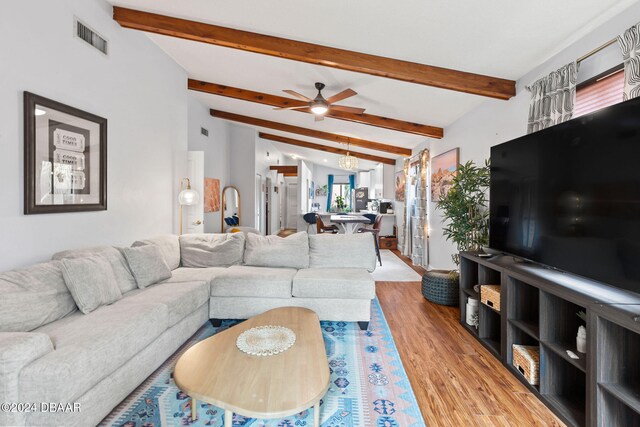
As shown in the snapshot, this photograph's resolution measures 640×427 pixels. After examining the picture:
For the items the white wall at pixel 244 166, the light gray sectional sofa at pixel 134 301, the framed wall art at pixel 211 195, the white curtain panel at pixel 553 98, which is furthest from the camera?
the white wall at pixel 244 166

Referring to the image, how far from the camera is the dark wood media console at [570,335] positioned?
4.91 ft

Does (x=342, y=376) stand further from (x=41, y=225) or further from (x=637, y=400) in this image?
Answer: (x=41, y=225)

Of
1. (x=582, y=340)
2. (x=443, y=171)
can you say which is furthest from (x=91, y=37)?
(x=443, y=171)

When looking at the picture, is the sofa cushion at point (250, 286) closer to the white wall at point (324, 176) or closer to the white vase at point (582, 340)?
the white vase at point (582, 340)

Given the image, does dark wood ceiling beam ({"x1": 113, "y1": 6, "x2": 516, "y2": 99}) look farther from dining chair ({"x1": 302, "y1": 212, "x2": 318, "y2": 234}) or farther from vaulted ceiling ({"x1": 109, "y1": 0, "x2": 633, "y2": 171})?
dining chair ({"x1": 302, "y1": 212, "x2": 318, "y2": 234})

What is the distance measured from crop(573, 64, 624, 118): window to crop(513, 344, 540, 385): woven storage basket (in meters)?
1.79

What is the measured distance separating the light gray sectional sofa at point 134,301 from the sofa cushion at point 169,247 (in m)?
0.02

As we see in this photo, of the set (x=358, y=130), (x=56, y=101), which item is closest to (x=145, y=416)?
(x=56, y=101)

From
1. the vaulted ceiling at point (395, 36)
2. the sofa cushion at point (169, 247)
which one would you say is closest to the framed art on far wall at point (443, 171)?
the vaulted ceiling at point (395, 36)

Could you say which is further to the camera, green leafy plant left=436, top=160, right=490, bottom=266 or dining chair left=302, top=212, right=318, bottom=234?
dining chair left=302, top=212, right=318, bottom=234

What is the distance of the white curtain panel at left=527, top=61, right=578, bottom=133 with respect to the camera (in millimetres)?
2369

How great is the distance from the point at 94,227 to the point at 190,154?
2088 millimetres

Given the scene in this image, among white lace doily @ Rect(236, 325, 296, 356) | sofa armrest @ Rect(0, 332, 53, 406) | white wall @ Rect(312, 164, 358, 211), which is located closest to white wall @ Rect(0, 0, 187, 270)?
sofa armrest @ Rect(0, 332, 53, 406)

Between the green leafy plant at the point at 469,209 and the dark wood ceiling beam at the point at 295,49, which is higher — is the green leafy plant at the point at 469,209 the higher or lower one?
the lower one
